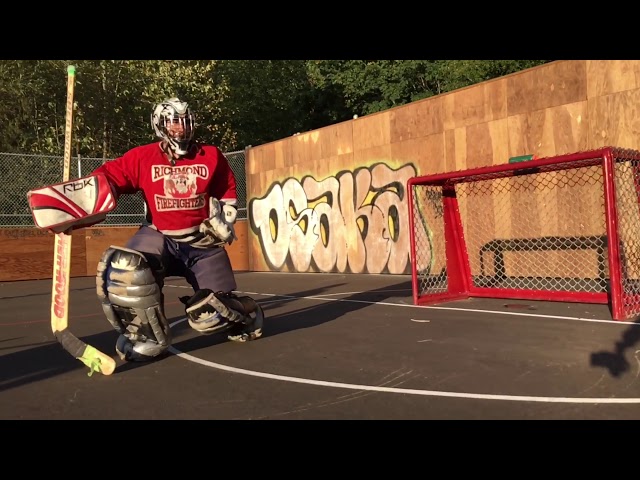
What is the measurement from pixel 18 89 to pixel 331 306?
17969 millimetres

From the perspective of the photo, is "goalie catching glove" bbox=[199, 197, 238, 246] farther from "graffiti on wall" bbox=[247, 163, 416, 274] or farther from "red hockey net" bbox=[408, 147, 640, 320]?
"graffiti on wall" bbox=[247, 163, 416, 274]

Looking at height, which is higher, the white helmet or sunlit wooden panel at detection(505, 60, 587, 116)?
sunlit wooden panel at detection(505, 60, 587, 116)

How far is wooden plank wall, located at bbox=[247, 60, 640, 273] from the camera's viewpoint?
9.27m

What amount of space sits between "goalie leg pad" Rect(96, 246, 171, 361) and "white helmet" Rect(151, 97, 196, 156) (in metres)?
1.14

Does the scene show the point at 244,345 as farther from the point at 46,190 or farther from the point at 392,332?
the point at 46,190

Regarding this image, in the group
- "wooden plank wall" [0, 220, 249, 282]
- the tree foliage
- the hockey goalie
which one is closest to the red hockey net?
the hockey goalie

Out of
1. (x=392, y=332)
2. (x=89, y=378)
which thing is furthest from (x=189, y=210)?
(x=392, y=332)

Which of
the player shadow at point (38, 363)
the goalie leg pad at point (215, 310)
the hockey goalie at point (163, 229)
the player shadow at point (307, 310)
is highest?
the hockey goalie at point (163, 229)

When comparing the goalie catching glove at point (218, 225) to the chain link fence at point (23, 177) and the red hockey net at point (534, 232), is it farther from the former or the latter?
the chain link fence at point (23, 177)

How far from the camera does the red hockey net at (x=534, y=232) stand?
7039 mm

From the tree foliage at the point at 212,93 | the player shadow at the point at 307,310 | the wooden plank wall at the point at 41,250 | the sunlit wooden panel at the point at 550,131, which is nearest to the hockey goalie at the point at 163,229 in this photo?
the player shadow at the point at 307,310

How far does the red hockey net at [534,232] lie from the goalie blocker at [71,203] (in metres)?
4.63

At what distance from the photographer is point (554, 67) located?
391 inches

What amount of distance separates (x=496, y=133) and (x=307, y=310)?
18.5 ft
